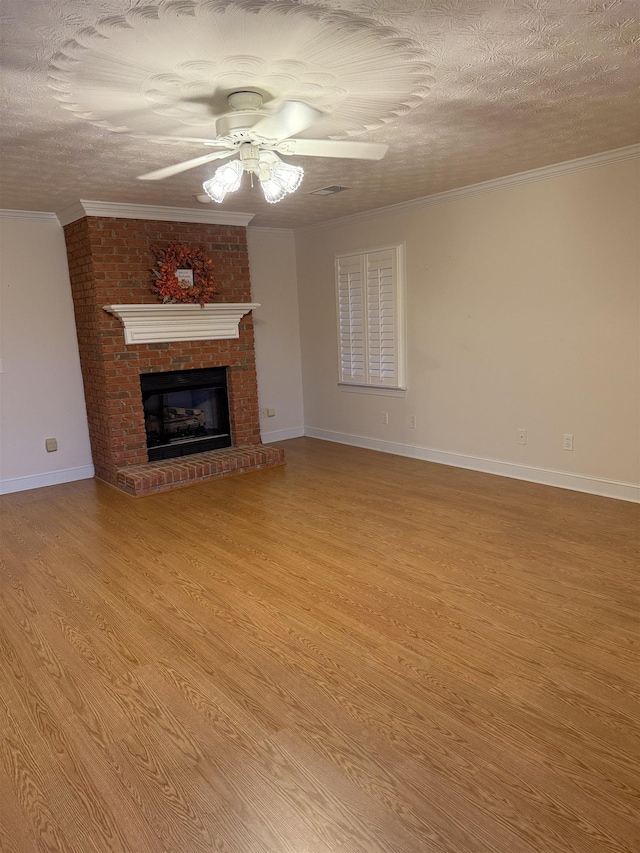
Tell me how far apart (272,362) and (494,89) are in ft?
14.4

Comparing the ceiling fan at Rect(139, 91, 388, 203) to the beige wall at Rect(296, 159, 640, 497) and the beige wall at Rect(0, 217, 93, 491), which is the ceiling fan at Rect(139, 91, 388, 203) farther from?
the beige wall at Rect(0, 217, 93, 491)

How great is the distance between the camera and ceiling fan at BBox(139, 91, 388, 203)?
2.60m

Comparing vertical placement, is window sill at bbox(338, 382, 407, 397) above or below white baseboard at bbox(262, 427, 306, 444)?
above

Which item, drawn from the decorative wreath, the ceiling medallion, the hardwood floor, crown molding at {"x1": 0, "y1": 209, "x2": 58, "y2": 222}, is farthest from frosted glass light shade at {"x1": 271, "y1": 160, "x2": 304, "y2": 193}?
crown molding at {"x1": 0, "y1": 209, "x2": 58, "y2": 222}

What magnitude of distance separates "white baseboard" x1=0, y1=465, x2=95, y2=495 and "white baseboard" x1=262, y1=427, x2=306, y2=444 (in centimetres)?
201

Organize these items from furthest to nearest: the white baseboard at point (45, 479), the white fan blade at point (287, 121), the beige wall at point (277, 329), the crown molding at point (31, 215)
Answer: the beige wall at point (277, 329) < the white baseboard at point (45, 479) < the crown molding at point (31, 215) < the white fan blade at point (287, 121)

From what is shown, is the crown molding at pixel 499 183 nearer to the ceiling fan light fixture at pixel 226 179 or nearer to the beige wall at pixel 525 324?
the beige wall at pixel 525 324

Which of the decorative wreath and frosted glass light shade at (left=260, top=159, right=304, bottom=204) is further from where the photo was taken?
the decorative wreath

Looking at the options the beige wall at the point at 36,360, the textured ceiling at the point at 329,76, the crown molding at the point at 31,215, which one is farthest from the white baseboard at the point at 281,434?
the textured ceiling at the point at 329,76

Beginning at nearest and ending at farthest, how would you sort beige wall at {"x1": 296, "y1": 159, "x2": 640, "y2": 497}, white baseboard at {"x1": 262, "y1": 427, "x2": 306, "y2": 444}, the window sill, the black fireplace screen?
1. beige wall at {"x1": 296, "y1": 159, "x2": 640, "y2": 497}
2. the black fireplace screen
3. the window sill
4. white baseboard at {"x1": 262, "y1": 427, "x2": 306, "y2": 444}

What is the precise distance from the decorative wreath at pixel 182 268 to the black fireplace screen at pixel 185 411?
2.38 ft

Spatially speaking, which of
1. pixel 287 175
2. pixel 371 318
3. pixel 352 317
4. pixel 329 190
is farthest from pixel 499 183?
pixel 287 175

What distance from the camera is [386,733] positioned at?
2062mm

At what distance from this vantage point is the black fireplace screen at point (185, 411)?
5605 mm
